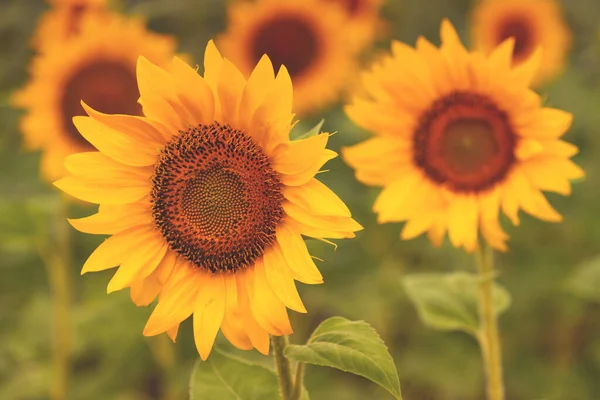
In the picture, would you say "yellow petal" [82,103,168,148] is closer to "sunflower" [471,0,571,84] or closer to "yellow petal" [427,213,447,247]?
"yellow petal" [427,213,447,247]

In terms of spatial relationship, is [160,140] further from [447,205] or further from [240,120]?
[447,205]

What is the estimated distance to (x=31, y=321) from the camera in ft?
7.43

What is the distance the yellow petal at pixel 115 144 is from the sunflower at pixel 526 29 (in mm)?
2312

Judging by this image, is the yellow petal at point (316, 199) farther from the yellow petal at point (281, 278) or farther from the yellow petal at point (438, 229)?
the yellow petal at point (438, 229)

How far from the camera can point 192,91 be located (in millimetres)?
902

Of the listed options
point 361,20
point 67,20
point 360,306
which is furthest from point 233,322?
point 361,20

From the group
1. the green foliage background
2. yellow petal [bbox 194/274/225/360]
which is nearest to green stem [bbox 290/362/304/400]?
yellow petal [bbox 194/274/225/360]

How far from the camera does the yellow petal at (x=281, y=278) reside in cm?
90

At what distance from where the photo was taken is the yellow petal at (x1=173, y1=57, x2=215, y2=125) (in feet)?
2.92

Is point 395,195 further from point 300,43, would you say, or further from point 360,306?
point 300,43

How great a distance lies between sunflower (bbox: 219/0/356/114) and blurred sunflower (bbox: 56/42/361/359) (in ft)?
5.55

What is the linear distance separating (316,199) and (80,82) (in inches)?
57.1

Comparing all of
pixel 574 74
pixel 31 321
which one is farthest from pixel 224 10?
pixel 31 321

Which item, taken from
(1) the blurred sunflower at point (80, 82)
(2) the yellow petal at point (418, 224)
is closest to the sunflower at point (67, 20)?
(1) the blurred sunflower at point (80, 82)
